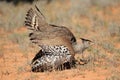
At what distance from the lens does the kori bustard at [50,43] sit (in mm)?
8453

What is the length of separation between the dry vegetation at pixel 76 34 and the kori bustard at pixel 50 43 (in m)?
0.24

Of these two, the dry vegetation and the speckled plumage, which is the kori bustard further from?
the dry vegetation

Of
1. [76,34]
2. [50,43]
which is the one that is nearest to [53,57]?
[50,43]

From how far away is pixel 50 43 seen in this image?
335 inches

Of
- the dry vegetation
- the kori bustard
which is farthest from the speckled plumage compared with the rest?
the dry vegetation

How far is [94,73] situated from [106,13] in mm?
7400

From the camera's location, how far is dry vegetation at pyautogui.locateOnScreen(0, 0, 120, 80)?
8.42 metres

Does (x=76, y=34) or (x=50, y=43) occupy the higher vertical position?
(x=76, y=34)

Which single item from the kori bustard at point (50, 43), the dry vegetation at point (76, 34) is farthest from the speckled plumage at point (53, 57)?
the dry vegetation at point (76, 34)

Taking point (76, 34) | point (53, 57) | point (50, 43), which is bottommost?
point (53, 57)

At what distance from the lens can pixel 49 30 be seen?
8.66 meters

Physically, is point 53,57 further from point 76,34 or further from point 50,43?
point 76,34

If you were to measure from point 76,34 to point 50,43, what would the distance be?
3.90 m

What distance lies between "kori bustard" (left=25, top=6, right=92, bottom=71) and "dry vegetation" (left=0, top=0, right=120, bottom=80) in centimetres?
24
